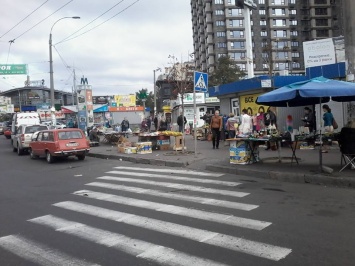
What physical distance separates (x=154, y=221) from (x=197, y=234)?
106 cm

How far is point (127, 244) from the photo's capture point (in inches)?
203

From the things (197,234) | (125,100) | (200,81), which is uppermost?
(125,100)

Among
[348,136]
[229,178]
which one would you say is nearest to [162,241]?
[229,178]

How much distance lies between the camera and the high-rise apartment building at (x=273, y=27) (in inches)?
3504

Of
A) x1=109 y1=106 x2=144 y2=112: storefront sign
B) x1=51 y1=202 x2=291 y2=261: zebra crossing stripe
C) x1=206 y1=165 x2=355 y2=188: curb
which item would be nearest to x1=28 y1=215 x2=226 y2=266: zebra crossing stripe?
x1=51 y1=202 x2=291 y2=261: zebra crossing stripe

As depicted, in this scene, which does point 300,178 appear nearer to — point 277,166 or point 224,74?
point 277,166

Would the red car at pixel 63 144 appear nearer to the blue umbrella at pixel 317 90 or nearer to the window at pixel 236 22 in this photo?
the blue umbrella at pixel 317 90

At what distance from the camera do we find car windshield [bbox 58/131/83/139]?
16541 millimetres

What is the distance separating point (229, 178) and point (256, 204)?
10.1 ft

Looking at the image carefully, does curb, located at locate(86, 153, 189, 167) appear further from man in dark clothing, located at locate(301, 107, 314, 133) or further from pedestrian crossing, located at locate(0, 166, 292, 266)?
man in dark clothing, located at locate(301, 107, 314, 133)

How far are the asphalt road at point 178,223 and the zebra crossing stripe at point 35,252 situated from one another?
14mm

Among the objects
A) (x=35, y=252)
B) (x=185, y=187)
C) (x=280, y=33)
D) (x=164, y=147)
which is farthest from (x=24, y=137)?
(x=280, y=33)

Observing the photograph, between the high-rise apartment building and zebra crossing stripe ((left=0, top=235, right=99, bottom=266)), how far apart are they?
85.1 metres

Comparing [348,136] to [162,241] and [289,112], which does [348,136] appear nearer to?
[162,241]
